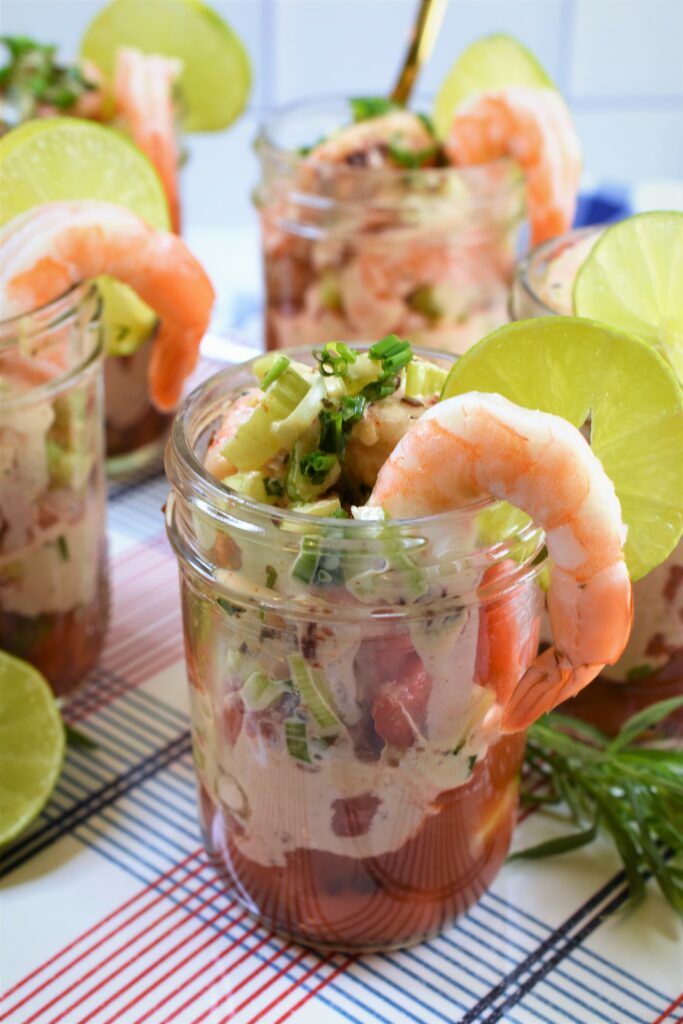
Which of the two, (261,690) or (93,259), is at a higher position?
(93,259)

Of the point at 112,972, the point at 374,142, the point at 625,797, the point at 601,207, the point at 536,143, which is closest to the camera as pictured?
the point at 112,972

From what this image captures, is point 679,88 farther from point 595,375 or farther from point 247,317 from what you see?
point 595,375

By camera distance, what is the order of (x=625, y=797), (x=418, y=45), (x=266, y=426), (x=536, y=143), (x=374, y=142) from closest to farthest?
(x=266, y=426)
(x=625, y=797)
(x=536, y=143)
(x=374, y=142)
(x=418, y=45)

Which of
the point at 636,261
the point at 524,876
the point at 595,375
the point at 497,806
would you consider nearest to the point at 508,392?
the point at 595,375

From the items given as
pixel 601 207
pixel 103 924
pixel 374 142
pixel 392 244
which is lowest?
pixel 103 924

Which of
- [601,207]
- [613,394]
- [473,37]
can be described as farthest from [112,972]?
[473,37]

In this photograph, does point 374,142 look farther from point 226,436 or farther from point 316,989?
point 316,989
